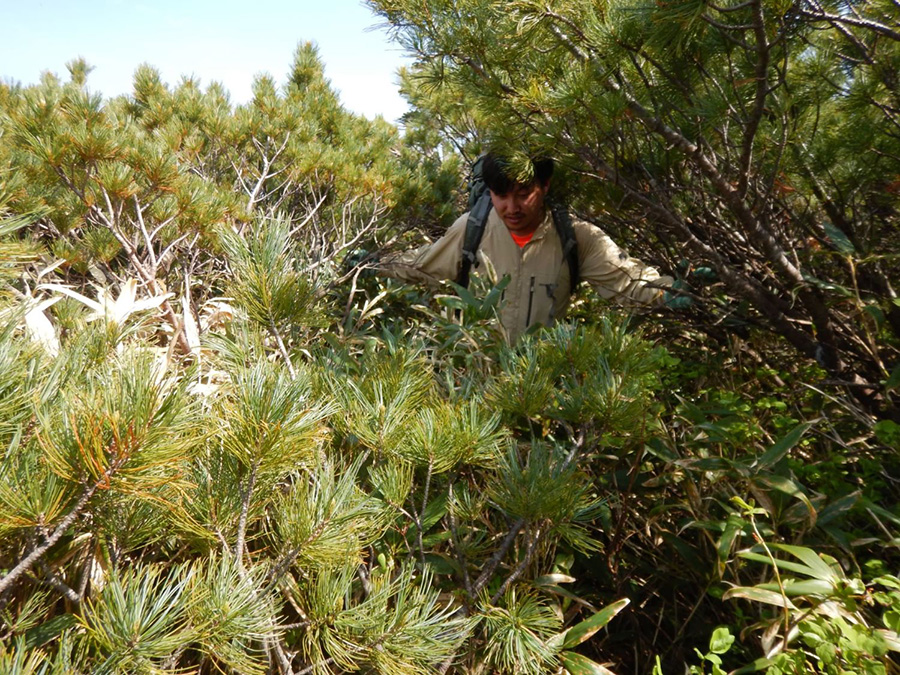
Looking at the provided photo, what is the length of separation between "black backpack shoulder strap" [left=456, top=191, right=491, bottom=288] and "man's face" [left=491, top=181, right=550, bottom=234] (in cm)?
8

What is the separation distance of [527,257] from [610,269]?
426mm

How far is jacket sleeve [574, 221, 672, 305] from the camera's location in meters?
2.41

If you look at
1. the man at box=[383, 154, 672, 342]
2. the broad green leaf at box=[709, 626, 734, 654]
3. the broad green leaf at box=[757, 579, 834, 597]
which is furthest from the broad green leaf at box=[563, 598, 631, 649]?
the man at box=[383, 154, 672, 342]

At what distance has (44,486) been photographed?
0.65 metres

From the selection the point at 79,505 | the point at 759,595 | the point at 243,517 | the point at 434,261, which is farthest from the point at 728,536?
the point at 434,261

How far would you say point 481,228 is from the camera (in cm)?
297

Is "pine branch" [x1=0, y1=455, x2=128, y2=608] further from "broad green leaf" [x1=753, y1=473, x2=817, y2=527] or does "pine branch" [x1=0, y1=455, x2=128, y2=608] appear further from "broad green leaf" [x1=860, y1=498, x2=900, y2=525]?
"broad green leaf" [x1=860, y1=498, x2=900, y2=525]

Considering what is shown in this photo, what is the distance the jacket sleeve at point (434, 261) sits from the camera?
304cm

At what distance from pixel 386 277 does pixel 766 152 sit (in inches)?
74.7

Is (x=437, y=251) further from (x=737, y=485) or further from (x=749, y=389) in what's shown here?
(x=737, y=485)

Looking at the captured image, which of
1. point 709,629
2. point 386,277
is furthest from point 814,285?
point 386,277

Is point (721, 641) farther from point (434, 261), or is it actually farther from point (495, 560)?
point (434, 261)

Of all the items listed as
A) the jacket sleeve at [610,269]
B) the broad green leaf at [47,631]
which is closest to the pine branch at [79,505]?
the broad green leaf at [47,631]

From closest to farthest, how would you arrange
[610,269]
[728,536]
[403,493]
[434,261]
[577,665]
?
[403,493]
[577,665]
[728,536]
[610,269]
[434,261]
